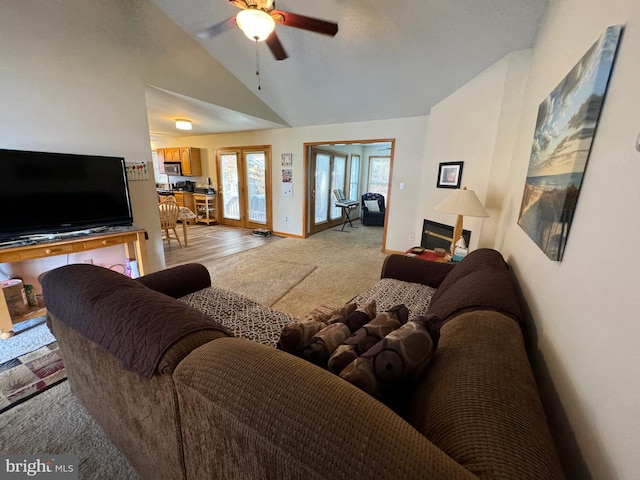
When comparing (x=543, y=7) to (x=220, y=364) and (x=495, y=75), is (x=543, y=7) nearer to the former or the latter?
(x=495, y=75)

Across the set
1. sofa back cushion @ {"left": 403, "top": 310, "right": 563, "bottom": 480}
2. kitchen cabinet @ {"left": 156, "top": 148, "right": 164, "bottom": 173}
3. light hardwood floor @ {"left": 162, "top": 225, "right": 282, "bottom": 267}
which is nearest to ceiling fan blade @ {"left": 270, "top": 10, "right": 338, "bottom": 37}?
sofa back cushion @ {"left": 403, "top": 310, "right": 563, "bottom": 480}

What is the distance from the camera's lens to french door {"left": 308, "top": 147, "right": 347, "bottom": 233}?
5695mm

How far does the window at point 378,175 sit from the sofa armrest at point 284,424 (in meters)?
7.82

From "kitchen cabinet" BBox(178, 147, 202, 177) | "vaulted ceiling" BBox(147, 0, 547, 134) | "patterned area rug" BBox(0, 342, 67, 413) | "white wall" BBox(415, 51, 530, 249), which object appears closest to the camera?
"patterned area rug" BBox(0, 342, 67, 413)

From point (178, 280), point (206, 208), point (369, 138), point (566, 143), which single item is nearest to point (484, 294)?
point (566, 143)

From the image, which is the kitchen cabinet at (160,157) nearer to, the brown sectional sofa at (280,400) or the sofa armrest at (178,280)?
the sofa armrest at (178,280)

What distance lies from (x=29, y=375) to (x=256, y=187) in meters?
4.91

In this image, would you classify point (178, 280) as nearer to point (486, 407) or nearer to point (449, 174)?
point (486, 407)

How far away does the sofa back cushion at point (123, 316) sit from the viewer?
780 mm

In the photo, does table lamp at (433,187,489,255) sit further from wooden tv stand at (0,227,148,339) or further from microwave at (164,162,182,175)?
microwave at (164,162,182,175)

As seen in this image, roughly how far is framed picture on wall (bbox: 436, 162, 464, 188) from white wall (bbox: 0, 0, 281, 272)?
3.42 m

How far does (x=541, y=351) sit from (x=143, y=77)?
4078 millimetres

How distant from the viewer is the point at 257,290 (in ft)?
10.00

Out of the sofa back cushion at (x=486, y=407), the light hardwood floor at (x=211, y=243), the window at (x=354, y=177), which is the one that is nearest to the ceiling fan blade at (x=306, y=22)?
the sofa back cushion at (x=486, y=407)
